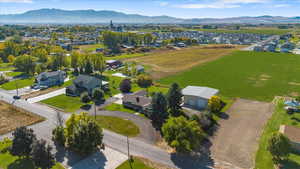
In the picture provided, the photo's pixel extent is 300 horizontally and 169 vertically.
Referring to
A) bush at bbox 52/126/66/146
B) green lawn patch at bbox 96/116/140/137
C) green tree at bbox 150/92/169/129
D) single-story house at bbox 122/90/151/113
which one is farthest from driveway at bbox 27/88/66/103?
green tree at bbox 150/92/169/129

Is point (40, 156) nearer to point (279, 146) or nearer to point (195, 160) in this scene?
point (195, 160)

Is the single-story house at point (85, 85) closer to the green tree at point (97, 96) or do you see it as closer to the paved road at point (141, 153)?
the green tree at point (97, 96)

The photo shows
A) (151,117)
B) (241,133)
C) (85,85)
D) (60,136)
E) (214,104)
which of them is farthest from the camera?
(85,85)

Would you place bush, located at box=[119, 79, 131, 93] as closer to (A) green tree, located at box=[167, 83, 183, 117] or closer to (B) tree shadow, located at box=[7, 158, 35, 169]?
(A) green tree, located at box=[167, 83, 183, 117]

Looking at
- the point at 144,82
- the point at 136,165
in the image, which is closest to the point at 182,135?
the point at 136,165

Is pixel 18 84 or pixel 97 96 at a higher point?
pixel 97 96

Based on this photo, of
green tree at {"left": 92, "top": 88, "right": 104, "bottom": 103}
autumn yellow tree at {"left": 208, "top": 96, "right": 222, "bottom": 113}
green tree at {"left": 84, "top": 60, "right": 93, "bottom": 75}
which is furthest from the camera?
green tree at {"left": 84, "top": 60, "right": 93, "bottom": 75}
